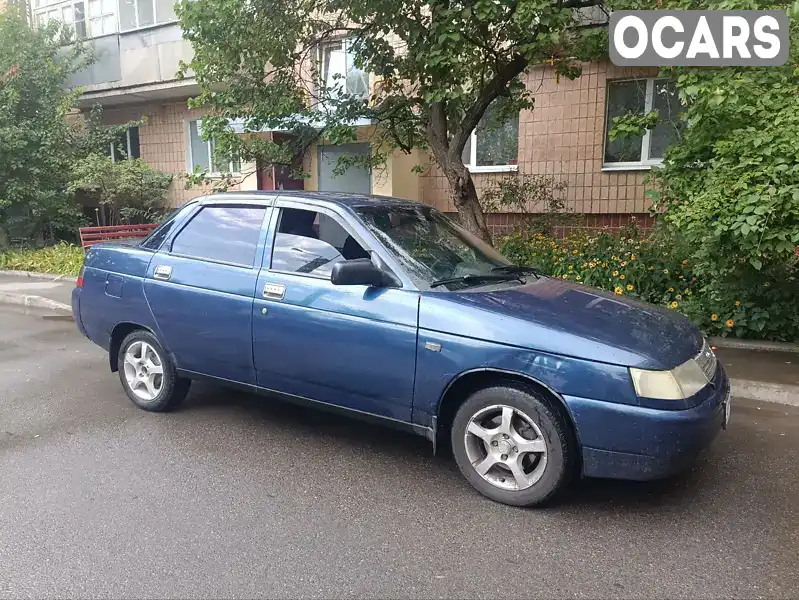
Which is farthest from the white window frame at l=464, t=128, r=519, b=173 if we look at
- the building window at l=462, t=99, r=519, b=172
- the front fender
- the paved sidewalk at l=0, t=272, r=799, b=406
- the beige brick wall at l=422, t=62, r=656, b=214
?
the front fender

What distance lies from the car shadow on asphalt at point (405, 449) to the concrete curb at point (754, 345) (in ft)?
9.52

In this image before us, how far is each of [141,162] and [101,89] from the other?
2161mm

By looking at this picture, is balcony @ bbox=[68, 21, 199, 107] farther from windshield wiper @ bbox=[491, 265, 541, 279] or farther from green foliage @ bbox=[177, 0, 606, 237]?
windshield wiper @ bbox=[491, 265, 541, 279]

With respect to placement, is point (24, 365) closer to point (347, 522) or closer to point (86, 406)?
point (86, 406)

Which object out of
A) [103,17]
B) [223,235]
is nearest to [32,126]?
[103,17]

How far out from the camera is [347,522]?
135 inches

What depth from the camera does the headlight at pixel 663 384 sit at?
3.25 metres

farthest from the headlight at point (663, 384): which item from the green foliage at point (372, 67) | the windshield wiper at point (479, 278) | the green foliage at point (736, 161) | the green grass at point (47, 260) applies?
the green grass at point (47, 260)

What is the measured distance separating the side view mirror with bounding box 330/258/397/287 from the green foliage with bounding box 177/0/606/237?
3.26 meters

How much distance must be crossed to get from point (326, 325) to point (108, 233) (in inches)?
421

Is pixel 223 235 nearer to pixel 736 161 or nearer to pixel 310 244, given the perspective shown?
pixel 310 244

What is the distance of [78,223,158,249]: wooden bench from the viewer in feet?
41.8

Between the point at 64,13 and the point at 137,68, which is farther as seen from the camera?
the point at 64,13

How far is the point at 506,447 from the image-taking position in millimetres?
3564
